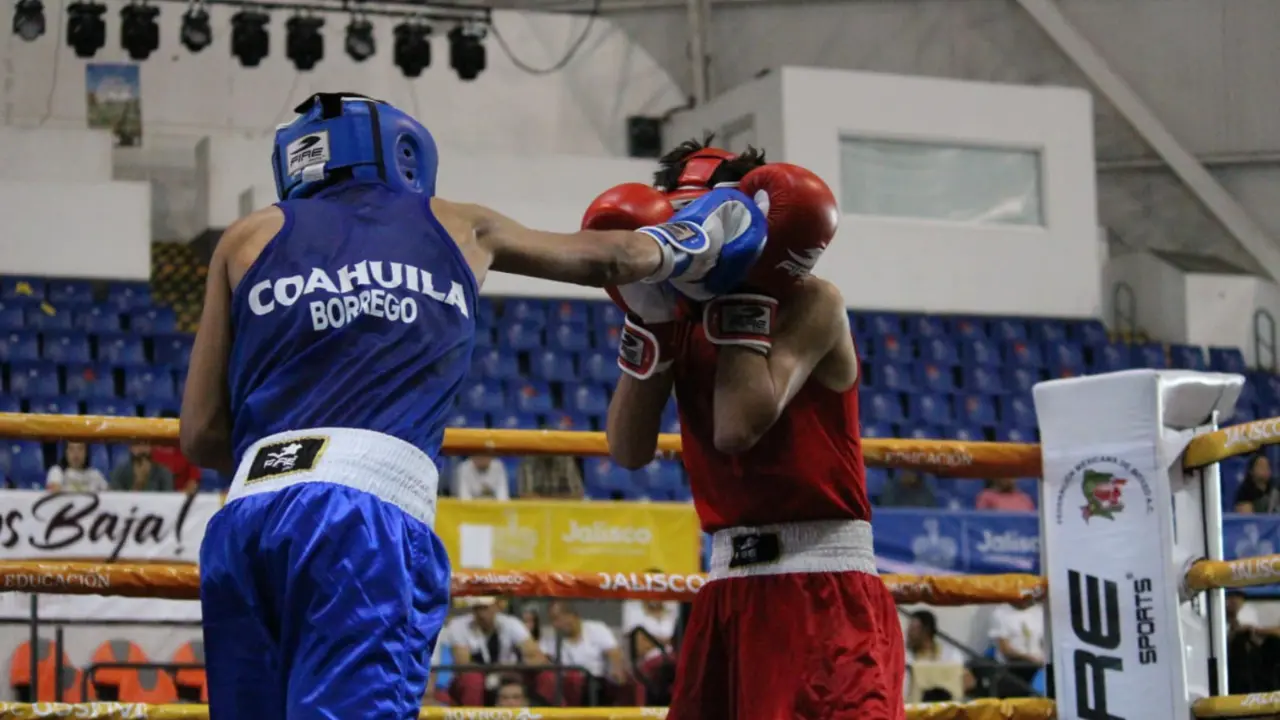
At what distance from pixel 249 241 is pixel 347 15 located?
36.3 ft

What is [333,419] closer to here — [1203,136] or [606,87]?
[606,87]

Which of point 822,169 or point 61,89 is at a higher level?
point 61,89

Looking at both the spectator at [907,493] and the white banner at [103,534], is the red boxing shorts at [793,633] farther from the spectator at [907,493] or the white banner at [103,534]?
the spectator at [907,493]

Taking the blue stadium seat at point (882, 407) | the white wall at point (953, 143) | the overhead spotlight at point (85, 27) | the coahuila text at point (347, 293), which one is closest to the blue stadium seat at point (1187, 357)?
the white wall at point (953, 143)

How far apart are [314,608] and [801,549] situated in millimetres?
980

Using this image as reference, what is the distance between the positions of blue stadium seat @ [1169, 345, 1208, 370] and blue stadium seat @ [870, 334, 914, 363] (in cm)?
221

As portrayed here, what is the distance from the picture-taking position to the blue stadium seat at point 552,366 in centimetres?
1162

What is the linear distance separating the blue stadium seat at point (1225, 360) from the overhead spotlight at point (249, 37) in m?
7.58

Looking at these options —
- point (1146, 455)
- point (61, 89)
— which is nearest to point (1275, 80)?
point (61, 89)

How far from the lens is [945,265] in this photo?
12.9m

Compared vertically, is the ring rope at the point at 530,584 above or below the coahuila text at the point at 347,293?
below

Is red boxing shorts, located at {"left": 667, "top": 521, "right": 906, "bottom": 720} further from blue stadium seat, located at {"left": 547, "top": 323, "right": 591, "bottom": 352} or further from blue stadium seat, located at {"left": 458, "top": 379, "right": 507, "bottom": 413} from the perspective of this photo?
blue stadium seat, located at {"left": 547, "top": 323, "right": 591, "bottom": 352}

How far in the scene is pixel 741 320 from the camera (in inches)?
114

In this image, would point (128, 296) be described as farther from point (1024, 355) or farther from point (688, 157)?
point (688, 157)
